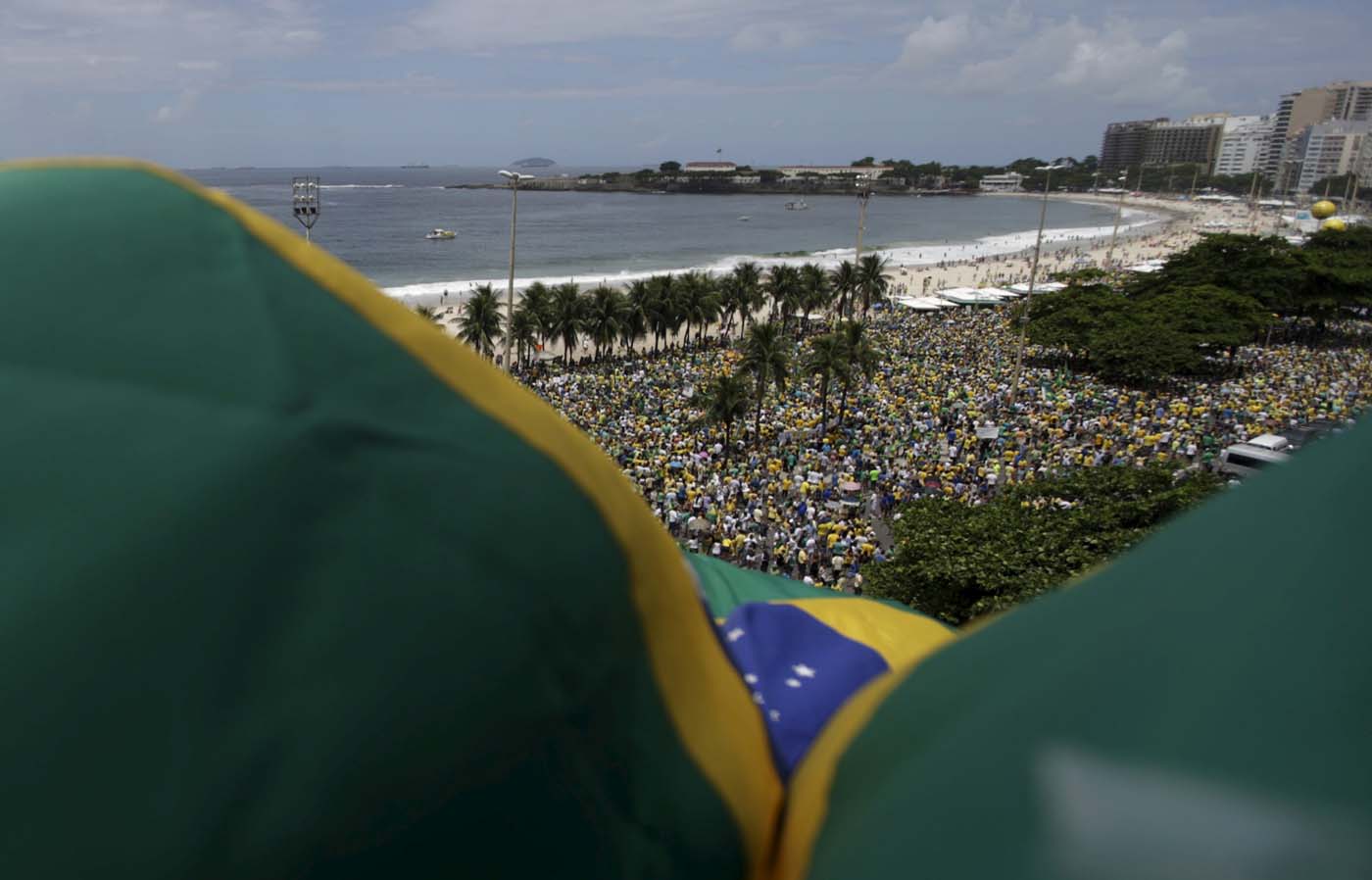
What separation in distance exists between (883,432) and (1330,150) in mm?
200379

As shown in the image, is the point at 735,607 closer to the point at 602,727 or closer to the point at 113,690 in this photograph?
the point at 602,727

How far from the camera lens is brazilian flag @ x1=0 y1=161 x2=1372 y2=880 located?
114cm

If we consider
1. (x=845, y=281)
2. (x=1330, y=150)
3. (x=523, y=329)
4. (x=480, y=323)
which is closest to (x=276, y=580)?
(x=480, y=323)

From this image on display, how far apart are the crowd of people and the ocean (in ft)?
81.9

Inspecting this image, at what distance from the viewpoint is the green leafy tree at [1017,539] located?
1134 centimetres

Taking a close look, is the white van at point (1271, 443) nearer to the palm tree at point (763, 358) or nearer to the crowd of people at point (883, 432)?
the crowd of people at point (883, 432)

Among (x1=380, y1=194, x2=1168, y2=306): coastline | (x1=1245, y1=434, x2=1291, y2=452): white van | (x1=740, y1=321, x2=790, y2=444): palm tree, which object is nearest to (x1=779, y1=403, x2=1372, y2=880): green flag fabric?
(x1=1245, y1=434, x2=1291, y2=452): white van

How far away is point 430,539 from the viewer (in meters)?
1.77

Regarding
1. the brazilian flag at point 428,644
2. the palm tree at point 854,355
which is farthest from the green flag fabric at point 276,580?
the palm tree at point 854,355

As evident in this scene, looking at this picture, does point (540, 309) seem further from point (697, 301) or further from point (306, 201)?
point (306, 201)

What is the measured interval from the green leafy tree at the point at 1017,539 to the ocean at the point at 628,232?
3647 cm

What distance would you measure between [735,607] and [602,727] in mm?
1588

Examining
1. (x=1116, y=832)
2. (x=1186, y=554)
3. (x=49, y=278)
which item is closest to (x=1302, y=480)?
(x=1186, y=554)

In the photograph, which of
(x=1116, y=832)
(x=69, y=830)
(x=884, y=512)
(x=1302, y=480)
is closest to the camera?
(x=1116, y=832)
